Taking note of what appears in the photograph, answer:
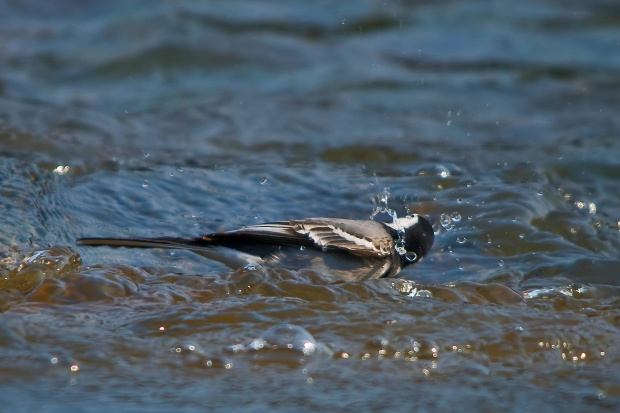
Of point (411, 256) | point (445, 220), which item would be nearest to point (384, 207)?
point (445, 220)

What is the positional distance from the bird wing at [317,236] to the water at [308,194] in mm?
325

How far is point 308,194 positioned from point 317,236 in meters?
2.00

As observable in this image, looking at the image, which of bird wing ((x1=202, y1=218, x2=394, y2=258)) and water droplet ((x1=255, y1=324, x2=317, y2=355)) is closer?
water droplet ((x1=255, y1=324, x2=317, y2=355))

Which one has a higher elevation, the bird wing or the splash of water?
the bird wing

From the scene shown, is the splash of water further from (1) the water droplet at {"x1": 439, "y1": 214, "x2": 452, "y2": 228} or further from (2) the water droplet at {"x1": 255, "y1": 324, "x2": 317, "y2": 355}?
(2) the water droplet at {"x1": 255, "y1": 324, "x2": 317, "y2": 355}

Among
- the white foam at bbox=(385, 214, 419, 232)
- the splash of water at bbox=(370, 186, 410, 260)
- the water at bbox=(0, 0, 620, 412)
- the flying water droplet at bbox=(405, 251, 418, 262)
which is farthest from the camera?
the splash of water at bbox=(370, 186, 410, 260)

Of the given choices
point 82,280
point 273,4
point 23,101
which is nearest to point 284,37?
point 273,4

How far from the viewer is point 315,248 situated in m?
6.65

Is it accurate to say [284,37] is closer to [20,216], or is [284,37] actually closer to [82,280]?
Result: [20,216]

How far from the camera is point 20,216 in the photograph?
6578mm

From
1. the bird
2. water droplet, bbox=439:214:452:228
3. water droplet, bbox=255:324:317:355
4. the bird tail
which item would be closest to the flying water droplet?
the bird

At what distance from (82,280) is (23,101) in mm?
6745

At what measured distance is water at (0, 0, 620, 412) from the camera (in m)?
4.34

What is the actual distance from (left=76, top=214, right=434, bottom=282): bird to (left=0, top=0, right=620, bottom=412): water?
0.22 m
